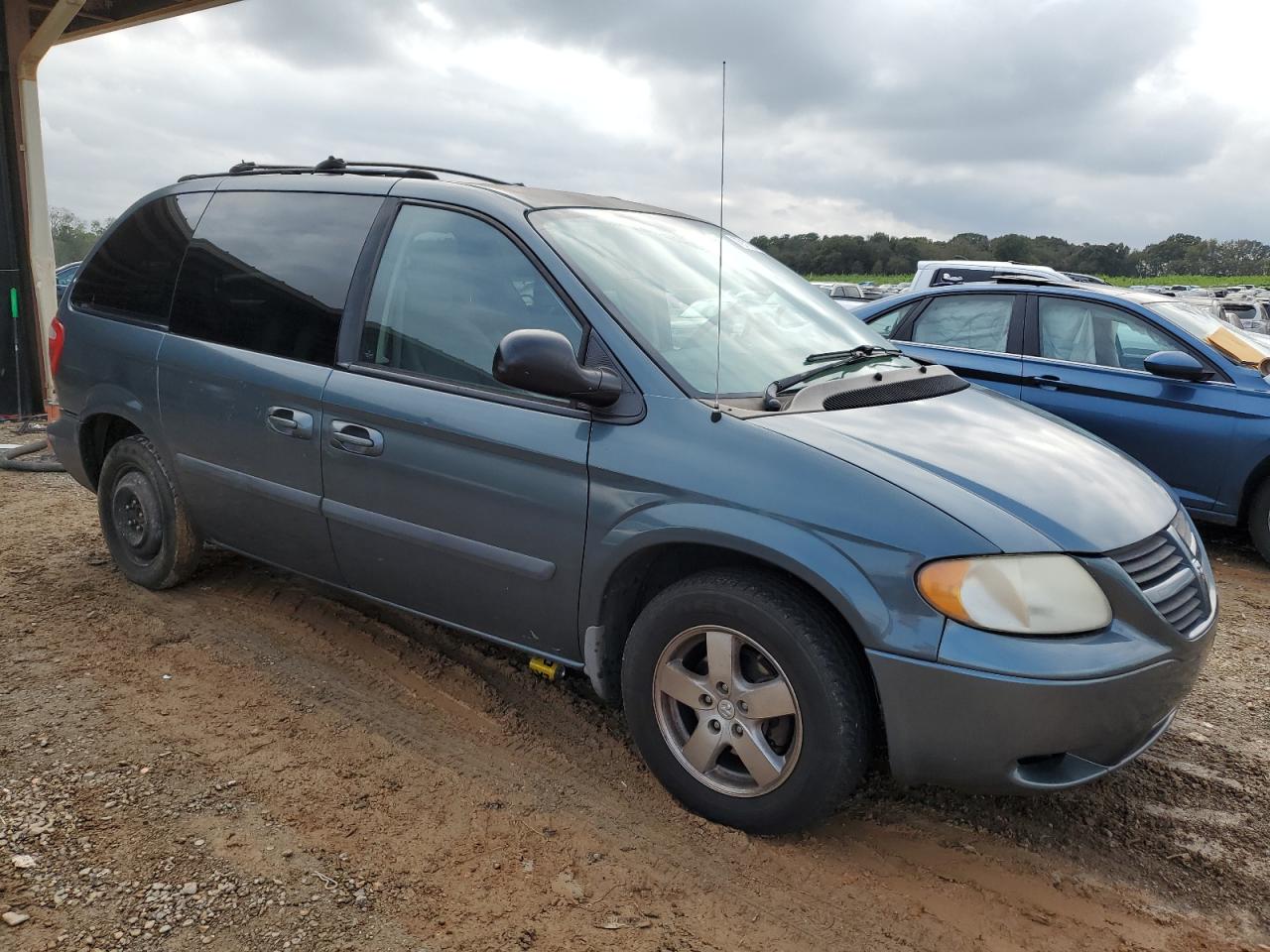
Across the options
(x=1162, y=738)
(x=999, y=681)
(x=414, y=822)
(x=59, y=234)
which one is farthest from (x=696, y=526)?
(x=59, y=234)

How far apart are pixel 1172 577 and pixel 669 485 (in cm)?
139

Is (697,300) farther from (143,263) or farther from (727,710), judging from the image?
(143,263)

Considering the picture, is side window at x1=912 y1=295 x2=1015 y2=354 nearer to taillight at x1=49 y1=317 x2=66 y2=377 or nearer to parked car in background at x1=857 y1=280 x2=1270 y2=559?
parked car in background at x1=857 y1=280 x2=1270 y2=559

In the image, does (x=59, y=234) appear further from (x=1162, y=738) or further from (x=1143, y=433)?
(x=1162, y=738)

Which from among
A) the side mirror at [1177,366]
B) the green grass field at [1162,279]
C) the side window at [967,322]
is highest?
the green grass field at [1162,279]

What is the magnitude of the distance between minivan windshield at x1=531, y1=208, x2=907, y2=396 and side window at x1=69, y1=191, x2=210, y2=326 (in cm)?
189

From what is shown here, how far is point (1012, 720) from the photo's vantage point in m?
2.36

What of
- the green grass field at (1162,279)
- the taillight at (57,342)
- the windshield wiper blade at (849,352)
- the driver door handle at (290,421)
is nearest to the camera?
the windshield wiper blade at (849,352)

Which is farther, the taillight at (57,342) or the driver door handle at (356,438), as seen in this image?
the taillight at (57,342)

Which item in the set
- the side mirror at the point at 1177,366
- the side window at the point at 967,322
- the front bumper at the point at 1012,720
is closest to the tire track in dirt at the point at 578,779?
the front bumper at the point at 1012,720

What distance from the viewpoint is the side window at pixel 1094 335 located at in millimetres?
6305

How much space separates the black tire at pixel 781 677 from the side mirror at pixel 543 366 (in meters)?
0.63

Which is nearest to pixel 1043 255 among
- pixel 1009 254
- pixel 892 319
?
pixel 1009 254

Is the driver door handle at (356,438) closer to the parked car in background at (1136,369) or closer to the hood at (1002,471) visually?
the hood at (1002,471)
